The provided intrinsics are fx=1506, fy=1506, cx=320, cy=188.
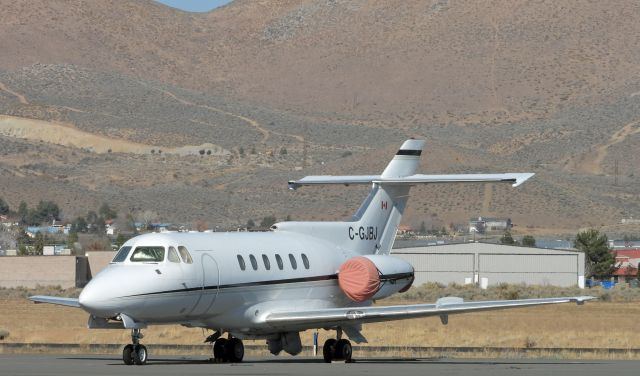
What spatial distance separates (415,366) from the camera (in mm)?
33781

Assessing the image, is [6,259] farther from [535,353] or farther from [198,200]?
[535,353]

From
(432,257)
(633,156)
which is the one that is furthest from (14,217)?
(633,156)

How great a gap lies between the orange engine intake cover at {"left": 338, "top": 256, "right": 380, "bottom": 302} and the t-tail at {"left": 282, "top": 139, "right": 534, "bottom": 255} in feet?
4.13

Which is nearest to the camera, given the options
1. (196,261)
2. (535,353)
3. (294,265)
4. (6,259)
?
(196,261)

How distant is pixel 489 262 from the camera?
339 feet

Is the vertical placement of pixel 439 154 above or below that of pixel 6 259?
above

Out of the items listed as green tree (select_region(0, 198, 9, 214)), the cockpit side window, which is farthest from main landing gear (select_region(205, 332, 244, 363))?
green tree (select_region(0, 198, 9, 214))

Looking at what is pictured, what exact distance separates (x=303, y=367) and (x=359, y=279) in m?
4.38

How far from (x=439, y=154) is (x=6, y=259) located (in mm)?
67920

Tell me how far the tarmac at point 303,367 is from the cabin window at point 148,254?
233 cm

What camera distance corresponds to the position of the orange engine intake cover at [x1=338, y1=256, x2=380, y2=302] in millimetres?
36906

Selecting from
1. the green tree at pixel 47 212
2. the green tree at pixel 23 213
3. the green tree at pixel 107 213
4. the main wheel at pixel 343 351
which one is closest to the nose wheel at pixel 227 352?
the main wheel at pixel 343 351

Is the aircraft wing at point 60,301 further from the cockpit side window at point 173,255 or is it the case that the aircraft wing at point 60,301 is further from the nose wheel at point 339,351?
the nose wheel at point 339,351

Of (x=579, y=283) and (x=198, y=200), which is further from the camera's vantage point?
(x=198, y=200)
